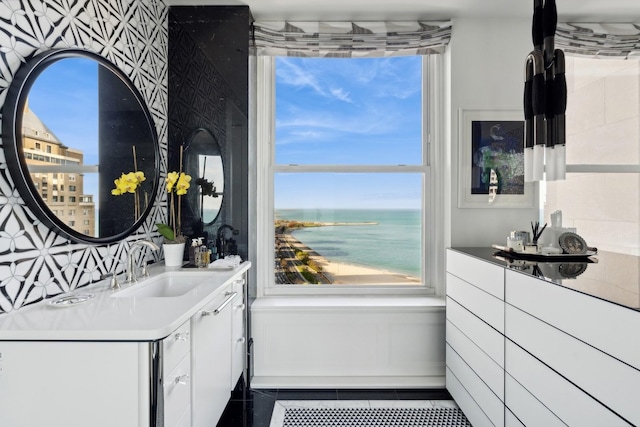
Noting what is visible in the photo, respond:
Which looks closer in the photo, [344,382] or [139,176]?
[139,176]

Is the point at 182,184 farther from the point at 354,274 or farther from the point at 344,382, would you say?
the point at 344,382

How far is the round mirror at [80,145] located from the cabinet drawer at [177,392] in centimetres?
74

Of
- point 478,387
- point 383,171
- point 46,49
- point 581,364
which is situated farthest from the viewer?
point 383,171

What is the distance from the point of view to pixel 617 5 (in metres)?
2.36

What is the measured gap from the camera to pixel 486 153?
2.49 m

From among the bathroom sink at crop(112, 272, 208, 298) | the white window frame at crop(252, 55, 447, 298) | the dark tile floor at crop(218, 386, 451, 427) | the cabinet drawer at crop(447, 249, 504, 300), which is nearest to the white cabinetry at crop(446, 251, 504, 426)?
the cabinet drawer at crop(447, 249, 504, 300)

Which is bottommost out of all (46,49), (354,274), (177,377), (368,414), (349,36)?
(368,414)

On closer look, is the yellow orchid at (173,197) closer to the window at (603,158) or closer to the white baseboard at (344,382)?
the white baseboard at (344,382)

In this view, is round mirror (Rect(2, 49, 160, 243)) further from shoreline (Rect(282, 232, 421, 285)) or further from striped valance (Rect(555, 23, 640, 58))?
striped valance (Rect(555, 23, 640, 58))

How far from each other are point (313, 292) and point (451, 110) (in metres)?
1.66

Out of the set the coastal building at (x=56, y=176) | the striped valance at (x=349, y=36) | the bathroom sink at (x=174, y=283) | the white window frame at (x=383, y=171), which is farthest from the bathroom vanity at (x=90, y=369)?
the striped valance at (x=349, y=36)

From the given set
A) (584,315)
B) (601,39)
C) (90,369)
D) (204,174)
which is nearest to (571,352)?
(584,315)

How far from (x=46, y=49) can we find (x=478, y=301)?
2290 mm

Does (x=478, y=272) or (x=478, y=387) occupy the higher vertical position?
(x=478, y=272)
